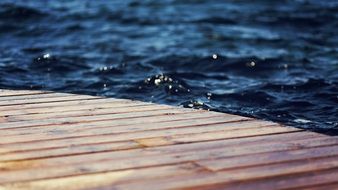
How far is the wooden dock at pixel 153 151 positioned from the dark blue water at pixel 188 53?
198cm

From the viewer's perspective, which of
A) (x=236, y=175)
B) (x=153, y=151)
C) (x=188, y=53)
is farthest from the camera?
(x=188, y=53)

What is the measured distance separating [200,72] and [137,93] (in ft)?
4.47

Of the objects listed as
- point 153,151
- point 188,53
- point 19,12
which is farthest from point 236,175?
point 19,12

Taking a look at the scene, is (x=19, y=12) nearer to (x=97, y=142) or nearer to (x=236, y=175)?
(x=97, y=142)

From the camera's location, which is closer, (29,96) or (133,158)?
(133,158)

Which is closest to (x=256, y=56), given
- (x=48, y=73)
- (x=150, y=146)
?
(x=48, y=73)

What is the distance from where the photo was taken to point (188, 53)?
31.4 ft

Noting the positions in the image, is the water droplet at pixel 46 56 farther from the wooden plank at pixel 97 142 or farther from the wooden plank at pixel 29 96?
the wooden plank at pixel 97 142

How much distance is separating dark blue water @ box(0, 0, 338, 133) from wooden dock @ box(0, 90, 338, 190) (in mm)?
1980

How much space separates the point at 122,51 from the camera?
32.3 feet

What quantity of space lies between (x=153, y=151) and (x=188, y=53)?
19.1ft

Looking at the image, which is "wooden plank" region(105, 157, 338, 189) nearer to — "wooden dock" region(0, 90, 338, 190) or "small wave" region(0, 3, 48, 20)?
"wooden dock" region(0, 90, 338, 190)

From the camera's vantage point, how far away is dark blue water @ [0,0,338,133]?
287 inches

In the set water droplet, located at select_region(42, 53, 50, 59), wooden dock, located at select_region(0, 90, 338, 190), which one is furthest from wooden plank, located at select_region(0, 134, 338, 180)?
water droplet, located at select_region(42, 53, 50, 59)
